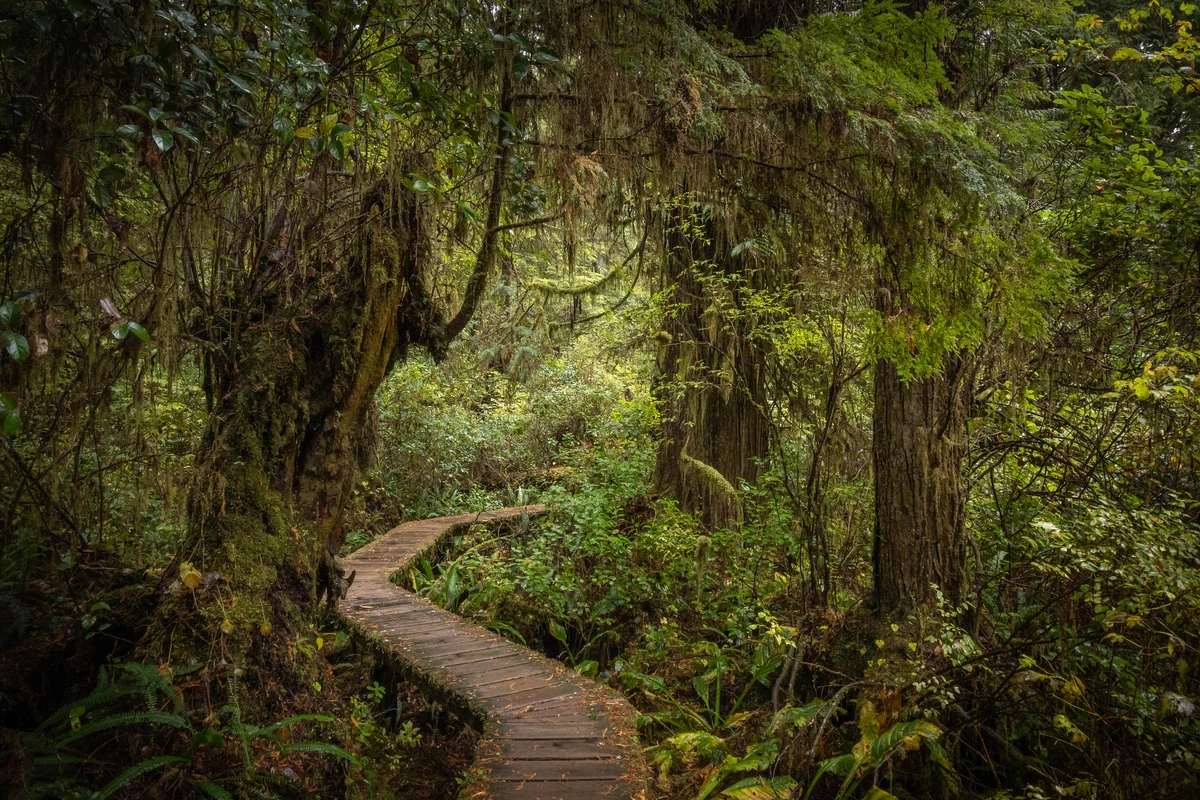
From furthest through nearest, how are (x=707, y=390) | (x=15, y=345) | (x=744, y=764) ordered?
(x=707, y=390), (x=744, y=764), (x=15, y=345)

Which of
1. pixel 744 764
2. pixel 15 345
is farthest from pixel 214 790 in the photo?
pixel 744 764

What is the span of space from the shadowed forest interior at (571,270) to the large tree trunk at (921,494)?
3 centimetres

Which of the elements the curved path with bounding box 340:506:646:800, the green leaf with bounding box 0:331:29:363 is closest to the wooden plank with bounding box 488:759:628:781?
the curved path with bounding box 340:506:646:800

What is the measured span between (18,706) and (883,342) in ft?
18.3

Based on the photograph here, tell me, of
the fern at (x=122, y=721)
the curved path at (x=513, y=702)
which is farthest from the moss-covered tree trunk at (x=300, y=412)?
the curved path at (x=513, y=702)

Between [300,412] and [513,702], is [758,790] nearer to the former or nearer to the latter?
[513,702]

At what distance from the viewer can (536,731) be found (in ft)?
14.9

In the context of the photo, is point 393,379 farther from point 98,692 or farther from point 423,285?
point 98,692

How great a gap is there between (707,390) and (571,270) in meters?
3.58

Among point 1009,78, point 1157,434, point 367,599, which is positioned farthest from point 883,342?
point 367,599

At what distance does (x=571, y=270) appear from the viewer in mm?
5879

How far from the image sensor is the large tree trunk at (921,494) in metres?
5.21

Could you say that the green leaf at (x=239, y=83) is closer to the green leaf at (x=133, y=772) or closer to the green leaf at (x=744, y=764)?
the green leaf at (x=133, y=772)

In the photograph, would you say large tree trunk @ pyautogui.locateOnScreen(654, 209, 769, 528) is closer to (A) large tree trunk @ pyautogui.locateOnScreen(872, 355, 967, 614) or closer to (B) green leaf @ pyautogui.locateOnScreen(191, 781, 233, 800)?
(A) large tree trunk @ pyautogui.locateOnScreen(872, 355, 967, 614)
